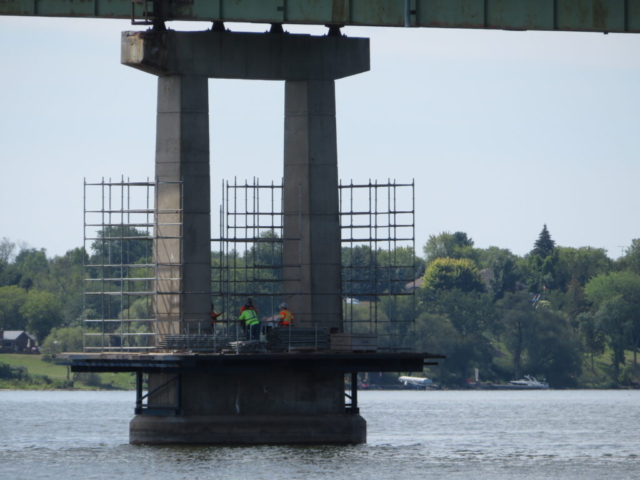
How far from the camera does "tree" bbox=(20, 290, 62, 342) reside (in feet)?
616

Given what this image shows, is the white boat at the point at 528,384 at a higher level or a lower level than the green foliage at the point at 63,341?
lower

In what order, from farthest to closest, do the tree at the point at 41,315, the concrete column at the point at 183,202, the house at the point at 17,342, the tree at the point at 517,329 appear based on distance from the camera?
the tree at the point at 41,315
the house at the point at 17,342
the tree at the point at 517,329
the concrete column at the point at 183,202

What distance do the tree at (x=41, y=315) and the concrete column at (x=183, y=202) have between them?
431ft

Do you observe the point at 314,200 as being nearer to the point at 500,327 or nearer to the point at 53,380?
the point at 53,380

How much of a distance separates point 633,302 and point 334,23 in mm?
132596

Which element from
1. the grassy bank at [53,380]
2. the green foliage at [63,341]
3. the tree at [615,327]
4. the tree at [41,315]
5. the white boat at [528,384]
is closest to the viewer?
the grassy bank at [53,380]

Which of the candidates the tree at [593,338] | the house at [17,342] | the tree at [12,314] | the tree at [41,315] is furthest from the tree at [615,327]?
A: the tree at [12,314]

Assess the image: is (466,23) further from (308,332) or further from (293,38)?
(308,332)

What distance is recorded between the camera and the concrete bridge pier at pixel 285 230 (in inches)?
2231

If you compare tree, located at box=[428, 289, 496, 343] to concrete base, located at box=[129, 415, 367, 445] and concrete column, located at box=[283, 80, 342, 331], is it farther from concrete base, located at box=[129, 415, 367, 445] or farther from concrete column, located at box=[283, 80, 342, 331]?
concrete base, located at box=[129, 415, 367, 445]

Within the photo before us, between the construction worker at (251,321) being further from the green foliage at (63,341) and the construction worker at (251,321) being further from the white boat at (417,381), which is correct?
the white boat at (417,381)

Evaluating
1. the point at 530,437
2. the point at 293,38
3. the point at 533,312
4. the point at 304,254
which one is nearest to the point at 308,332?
the point at 304,254

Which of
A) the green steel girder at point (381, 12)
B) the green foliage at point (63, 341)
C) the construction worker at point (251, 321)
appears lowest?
the construction worker at point (251, 321)

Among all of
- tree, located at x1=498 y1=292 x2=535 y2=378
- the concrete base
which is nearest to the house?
tree, located at x1=498 y1=292 x2=535 y2=378
